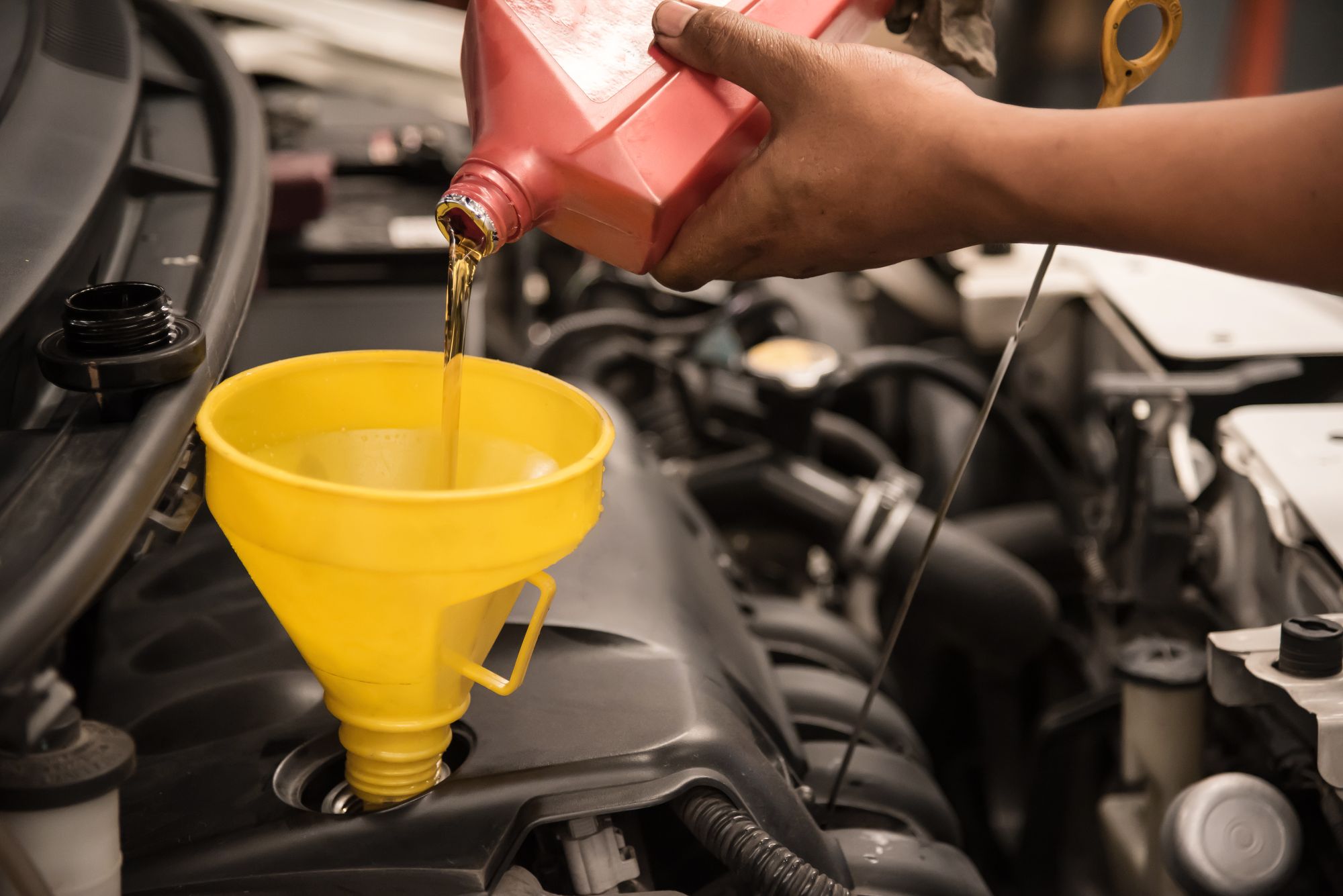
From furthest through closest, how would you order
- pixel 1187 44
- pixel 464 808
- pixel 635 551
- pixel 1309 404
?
pixel 1187 44 → pixel 1309 404 → pixel 635 551 → pixel 464 808

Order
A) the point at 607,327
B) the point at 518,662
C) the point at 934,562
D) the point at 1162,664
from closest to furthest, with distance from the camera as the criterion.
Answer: the point at 518,662 → the point at 1162,664 → the point at 934,562 → the point at 607,327

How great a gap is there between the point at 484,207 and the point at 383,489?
0.18 meters

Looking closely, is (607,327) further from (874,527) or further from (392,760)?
(392,760)

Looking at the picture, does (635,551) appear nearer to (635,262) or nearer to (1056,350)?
(635,262)

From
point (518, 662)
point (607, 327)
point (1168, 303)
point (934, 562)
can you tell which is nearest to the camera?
point (518, 662)

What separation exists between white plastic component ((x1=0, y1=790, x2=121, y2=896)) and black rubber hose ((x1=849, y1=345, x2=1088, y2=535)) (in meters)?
1.15

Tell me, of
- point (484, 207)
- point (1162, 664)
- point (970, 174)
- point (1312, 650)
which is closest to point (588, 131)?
point (484, 207)

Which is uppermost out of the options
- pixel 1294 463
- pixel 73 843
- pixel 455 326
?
pixel 455 326

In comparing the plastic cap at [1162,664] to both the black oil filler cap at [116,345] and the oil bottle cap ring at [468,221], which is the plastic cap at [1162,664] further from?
the black oil filler cap at [116,345]

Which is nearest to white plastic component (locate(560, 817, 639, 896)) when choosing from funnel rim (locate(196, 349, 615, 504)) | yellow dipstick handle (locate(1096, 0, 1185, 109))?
funnel rim (locate(196, 349, 615, 504))

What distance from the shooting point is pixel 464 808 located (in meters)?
0.73

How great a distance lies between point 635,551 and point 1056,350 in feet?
3.41

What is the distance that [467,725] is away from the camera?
808 mm

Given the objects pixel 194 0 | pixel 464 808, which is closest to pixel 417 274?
pixel 464 808
